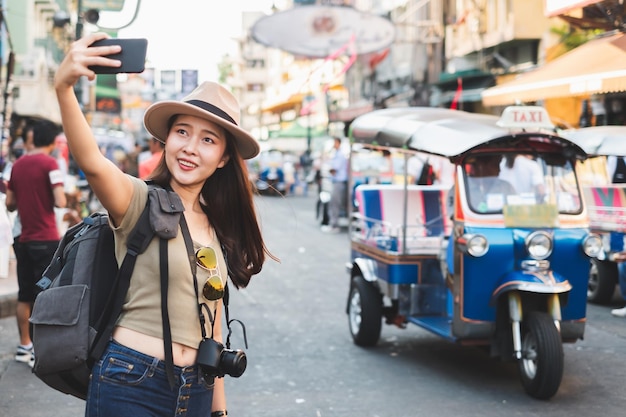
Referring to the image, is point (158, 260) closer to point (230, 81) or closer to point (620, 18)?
point (620, 18)

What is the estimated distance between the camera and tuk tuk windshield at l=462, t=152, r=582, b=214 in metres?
7.31

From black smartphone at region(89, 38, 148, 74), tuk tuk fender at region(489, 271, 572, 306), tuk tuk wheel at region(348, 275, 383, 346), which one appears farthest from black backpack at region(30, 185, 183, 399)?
tuk tuk wheel at region(348, 275, 383, 346)

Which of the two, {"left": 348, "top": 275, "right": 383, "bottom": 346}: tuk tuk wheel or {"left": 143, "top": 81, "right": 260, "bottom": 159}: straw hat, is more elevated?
{"left": 143, "top": 81, "right": 260, "bottom": 159}: straw hat

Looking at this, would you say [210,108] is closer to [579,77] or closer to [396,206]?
[396,206]

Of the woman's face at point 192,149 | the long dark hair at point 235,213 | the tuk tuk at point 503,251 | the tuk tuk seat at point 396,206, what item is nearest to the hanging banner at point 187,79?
the tuk tuk seat at point 396,206

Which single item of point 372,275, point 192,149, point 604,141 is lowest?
point 372,275

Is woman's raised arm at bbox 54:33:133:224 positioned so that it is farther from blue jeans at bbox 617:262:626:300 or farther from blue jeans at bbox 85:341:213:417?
blue jeans at bbox 617:262:626:300

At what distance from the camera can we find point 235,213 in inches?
137

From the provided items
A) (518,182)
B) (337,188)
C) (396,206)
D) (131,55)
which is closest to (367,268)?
(396,206)

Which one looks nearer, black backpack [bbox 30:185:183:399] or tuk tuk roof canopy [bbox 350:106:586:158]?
black backpack [bbox 30:185:183:399]

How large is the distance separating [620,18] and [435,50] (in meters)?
16.4

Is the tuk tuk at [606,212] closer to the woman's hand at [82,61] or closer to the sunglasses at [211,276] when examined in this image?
the sunglasses at [211,276]

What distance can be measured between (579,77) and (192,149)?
9.68 metres

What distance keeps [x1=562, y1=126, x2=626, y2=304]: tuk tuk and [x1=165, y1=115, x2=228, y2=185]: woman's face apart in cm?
767
